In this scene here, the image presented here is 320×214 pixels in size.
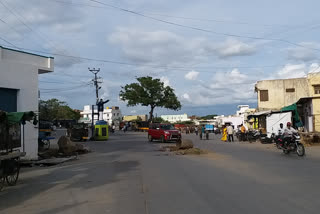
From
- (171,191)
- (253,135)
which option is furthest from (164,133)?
(171,191)

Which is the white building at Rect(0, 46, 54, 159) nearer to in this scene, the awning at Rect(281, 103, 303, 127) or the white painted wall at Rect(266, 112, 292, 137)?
the white painted wall at Rect(266, 112, 292, 137)

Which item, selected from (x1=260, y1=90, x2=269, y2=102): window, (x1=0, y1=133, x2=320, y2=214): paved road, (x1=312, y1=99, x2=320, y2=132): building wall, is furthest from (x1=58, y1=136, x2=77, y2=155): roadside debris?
(x1=260, y1=90, x2=269, y2=102): window

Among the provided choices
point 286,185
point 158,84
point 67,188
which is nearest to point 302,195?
point 286,185

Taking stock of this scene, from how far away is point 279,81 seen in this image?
50312 mm

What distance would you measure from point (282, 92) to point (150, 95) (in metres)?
32.1

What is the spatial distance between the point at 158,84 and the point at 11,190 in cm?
6550

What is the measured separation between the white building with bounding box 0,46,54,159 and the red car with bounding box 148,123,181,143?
15581 millimetres

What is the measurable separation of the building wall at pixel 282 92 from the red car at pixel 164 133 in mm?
22874

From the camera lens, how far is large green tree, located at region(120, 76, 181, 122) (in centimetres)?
7394

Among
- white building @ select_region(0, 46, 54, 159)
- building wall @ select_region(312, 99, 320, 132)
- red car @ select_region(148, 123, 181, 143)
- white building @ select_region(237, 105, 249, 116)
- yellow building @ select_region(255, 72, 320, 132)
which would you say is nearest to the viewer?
white building @ select_region(0, 46, 54, 159)

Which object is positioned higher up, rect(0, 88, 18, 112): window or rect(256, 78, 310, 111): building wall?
rect(256, 78, 310, 111): building wall

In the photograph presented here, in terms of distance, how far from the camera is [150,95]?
245ft

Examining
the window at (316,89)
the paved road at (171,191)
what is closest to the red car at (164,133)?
the window at (316,89)

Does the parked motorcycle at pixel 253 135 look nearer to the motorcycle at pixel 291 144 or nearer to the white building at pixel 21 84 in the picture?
the motorcycle at pixel 291 144
